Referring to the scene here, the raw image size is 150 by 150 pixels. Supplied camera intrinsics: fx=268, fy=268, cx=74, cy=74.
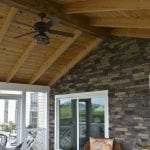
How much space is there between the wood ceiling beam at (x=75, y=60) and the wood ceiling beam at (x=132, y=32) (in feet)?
2.23

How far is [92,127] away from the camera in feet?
25.9

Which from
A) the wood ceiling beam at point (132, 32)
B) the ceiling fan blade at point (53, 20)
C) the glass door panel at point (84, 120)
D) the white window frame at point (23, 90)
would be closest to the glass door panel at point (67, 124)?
the glass door panel at point (84, 120)

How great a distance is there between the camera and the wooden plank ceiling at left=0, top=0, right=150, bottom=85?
5.04 m

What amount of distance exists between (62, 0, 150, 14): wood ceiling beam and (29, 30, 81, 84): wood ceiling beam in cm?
157

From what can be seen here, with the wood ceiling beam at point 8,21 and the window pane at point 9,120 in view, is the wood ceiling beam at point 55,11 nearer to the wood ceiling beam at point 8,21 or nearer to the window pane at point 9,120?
the wood ceiling beam at point 8,21

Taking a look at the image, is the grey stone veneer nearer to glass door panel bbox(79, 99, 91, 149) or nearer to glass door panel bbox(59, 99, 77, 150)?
glass door panel bbox(79, 99, 91, 149)

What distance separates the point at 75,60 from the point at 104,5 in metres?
3.90

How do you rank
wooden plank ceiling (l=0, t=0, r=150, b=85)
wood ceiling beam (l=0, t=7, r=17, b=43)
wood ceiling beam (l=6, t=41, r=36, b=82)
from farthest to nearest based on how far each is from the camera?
wood ceiling beam (l=6, t=41, r=36, b=82), wood ceiling beam (l=0, t=7, r=17, b=43), wooden plank ceiling (l=0, t=0, r=150, b=85)

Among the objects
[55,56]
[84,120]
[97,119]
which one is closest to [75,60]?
[55,56]

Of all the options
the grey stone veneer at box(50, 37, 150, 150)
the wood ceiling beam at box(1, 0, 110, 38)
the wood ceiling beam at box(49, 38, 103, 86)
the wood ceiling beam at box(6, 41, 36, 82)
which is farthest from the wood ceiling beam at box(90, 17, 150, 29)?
the wood ceiling beam at box(6, 41, 36, 82)

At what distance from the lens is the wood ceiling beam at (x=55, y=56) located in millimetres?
7311

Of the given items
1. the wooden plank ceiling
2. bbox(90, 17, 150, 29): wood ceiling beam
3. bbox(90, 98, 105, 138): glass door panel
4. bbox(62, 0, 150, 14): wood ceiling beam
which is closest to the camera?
bbox(62, 0, 150, 14): wood ceiling beam

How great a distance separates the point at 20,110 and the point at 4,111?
0.53 meters

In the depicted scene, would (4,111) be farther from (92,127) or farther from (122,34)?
(122,34)
